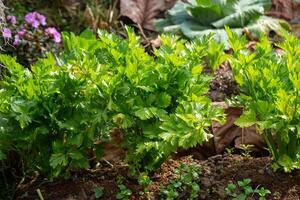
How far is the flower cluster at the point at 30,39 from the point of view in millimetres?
5035

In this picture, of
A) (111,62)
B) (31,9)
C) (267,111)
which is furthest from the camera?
(31,9)

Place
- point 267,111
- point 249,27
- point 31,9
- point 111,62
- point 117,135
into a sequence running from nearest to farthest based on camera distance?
point 267,111 → point 111,62 → point 117,135 → point 249,27 → point 31,9

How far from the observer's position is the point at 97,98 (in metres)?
2.91

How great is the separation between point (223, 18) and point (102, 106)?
281 centimetres

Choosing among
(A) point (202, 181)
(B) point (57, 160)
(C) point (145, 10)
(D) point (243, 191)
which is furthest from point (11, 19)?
(D) point (243, 191)

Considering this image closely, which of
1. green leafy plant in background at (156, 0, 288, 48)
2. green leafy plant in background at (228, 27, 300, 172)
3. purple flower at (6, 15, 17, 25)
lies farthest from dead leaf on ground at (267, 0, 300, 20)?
green leafy plant in background at (228, 27, 300, 172)

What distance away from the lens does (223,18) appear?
5.47 metres

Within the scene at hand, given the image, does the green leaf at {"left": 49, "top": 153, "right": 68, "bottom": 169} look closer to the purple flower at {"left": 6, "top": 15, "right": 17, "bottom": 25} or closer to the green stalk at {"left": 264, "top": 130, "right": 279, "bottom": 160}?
the green stalk at {"left": 264, "top": 130, "right": 279, "bottom": 160}

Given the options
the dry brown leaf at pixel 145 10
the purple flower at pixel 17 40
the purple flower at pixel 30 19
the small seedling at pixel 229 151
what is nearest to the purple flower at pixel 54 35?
the purple flower at pixel 30 19

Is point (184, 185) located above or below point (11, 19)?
below

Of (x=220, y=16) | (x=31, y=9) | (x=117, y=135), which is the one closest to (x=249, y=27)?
(x=220, y=16)

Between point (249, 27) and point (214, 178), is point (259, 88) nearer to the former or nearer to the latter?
point (214, 178)

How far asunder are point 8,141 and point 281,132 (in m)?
1.26

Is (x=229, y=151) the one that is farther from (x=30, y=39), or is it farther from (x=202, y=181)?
(x=30, y=39)
